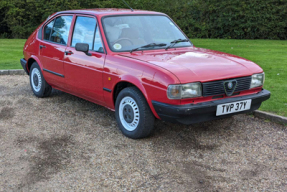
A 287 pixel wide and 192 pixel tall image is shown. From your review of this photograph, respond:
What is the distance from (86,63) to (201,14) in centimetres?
1437

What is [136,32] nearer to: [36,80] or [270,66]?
[36,80]

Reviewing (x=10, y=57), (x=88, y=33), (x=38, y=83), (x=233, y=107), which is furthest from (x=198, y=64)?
(x=10, y=57)

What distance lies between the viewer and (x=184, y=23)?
18625mm

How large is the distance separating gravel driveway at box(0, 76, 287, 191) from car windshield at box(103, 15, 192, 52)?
50.5 inches

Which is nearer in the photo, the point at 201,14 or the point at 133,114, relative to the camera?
the point at 133,114

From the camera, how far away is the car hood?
4297mm

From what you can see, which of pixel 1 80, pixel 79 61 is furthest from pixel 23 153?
pixel 1 80

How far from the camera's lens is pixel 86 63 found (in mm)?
5367

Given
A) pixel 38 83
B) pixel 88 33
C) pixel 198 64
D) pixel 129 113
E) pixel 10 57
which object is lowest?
pixel 10 57

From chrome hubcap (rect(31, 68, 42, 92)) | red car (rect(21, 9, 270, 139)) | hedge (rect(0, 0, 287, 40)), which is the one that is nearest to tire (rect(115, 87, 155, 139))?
red car (rect(21, 9, 270, 139))

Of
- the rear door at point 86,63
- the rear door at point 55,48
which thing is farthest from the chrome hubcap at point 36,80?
the rear door at point 86,63

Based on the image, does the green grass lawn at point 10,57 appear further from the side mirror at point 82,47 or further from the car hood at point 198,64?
the car hood at point 198,64

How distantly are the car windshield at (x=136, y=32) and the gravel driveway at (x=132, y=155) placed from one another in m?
1.28

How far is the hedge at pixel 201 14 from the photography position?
17.6m
